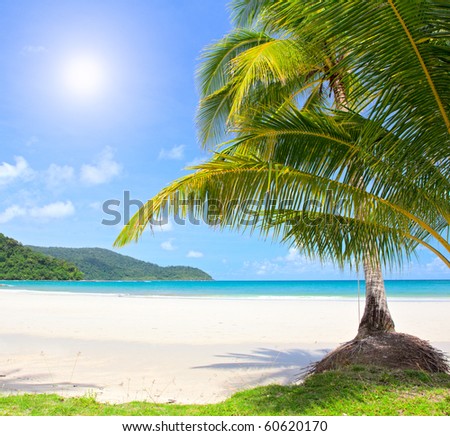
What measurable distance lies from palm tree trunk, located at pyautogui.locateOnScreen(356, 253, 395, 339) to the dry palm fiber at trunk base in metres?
0.17

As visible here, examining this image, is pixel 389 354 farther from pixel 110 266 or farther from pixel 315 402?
pixel 110 266

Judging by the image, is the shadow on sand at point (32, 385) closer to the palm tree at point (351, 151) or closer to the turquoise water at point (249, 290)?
the palm tree at point (351, 151)

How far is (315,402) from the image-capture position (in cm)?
418

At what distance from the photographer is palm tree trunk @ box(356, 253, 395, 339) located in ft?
20.8

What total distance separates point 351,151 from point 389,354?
290 centimetres

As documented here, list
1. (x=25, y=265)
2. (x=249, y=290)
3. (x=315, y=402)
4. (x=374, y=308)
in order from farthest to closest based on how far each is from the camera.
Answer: (x=25, y=265)
(x=249, y=290)
(x=374, y=308)
(x=315, y=402)

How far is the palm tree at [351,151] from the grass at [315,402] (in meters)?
1.36

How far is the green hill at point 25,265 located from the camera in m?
68.8

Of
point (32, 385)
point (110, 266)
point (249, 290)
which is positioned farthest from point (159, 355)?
point (110, 266)

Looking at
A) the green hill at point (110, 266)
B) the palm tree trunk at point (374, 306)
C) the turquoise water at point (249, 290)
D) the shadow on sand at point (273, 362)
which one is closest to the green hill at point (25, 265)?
the green hill at point (110, 266)

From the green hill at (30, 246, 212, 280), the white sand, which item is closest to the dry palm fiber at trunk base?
the white sand

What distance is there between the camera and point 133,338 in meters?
10.6
